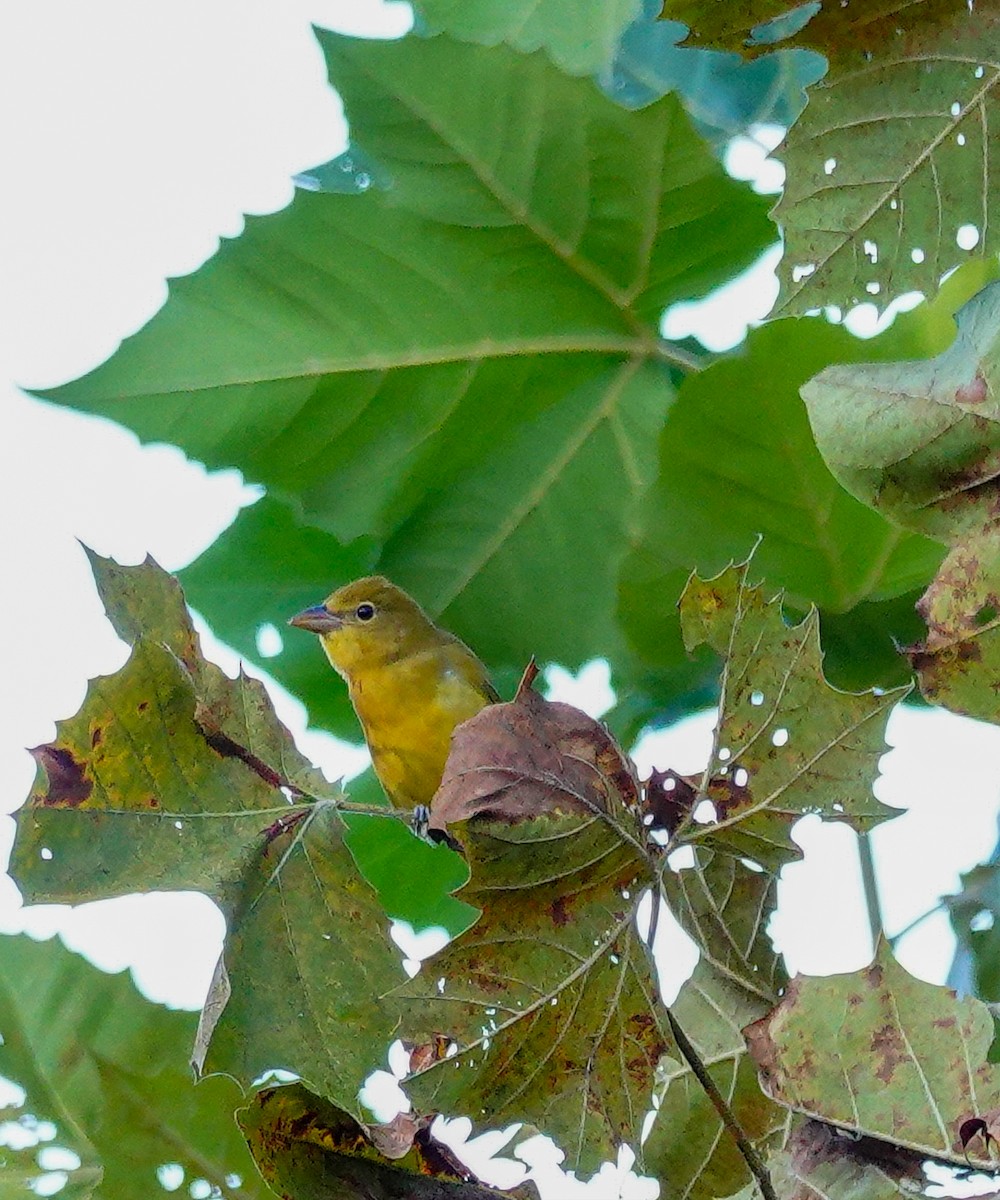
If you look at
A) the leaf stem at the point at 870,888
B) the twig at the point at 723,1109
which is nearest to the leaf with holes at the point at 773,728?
the twig at the point at 723,1109

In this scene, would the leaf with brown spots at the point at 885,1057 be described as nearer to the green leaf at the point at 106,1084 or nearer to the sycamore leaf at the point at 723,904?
the sycamore leaf at the point at 723,904

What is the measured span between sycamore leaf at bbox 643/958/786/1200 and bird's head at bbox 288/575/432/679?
0.44 m

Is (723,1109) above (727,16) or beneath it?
beneath

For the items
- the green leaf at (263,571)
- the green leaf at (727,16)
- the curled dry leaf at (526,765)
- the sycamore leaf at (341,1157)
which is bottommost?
the sycamore leaf at (341,1157)

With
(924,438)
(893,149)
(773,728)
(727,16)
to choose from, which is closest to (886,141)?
(893,149)

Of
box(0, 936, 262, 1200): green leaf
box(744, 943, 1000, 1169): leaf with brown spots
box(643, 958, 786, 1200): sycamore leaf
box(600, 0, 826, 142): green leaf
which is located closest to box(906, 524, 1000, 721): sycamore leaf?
box(744, 943, 1000, 1169): leaf with brown spots

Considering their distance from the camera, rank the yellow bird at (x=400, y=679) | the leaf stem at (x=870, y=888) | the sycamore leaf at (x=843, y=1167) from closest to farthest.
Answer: the sycamore leaf at (x=843, y=1167), the leaf stem at (x=870, y=888), the yellow bird at (x=400, y=679)

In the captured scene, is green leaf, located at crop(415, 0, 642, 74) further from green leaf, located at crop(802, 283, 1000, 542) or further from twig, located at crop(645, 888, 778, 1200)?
twig, located at crop(645, 888, 778, 1200)

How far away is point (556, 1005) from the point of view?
775 mm

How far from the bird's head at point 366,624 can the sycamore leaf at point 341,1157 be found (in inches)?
18.4

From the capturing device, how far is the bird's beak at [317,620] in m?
1.35

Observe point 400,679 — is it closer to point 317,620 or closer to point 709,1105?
point 317,620

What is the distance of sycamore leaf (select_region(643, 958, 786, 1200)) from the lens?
89 centimetres

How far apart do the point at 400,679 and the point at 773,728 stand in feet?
4.30
